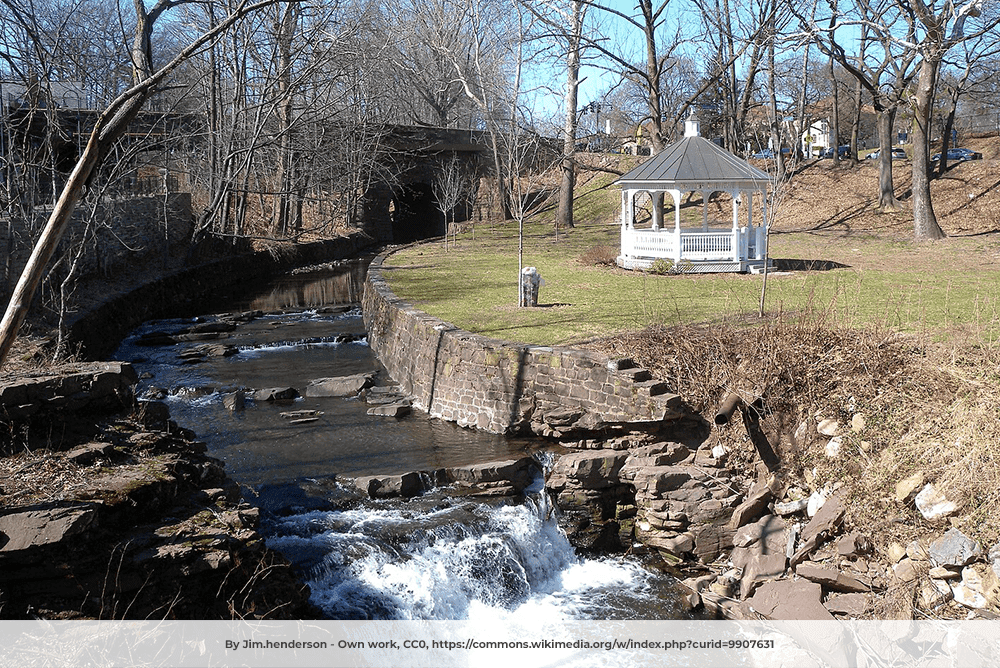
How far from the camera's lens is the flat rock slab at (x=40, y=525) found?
19.2 ft

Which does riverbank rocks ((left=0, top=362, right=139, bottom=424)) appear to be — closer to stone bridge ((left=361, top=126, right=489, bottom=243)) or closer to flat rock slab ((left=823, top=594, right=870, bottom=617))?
flat rock slab ((left=823, top=594, right=870, bottom=617))

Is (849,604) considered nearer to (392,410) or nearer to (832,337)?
(832,337)

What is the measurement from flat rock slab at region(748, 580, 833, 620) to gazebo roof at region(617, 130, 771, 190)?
41.2 ft

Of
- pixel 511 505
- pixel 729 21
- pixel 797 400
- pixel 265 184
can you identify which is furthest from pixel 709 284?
pixel 265 184

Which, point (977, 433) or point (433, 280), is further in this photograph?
point (433, 280)

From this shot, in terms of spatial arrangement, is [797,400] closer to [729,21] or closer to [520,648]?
[520,648]

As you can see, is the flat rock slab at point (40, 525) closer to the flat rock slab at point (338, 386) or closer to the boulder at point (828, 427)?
the flat rock slab at point (338, 386)

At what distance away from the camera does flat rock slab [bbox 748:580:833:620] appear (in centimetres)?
714

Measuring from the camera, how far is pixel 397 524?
8.60 metres

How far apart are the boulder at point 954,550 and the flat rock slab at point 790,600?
1015 millimetres

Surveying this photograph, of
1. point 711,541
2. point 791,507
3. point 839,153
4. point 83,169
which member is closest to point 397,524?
point 711,541

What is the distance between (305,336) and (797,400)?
37.3 feet

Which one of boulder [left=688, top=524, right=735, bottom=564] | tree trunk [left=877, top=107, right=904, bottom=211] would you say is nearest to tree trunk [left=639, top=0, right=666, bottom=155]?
tree trunk [left=877, top=107, right=904, bottom=211]

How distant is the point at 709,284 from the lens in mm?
17125
